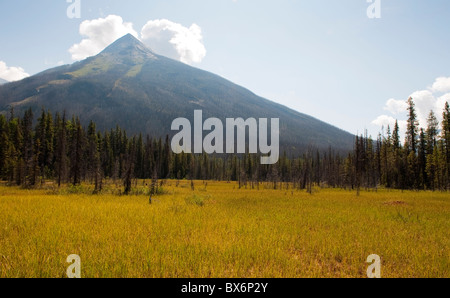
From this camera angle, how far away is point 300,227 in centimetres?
1045

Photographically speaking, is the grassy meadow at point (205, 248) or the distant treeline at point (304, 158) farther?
the distant treeline at point (304, 158)

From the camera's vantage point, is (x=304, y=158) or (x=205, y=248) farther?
(x=304, y=158)

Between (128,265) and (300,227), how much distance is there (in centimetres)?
800

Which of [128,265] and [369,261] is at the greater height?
[128,265]

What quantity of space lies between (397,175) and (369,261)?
6131 centimetres

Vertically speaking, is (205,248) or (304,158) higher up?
(304,158)

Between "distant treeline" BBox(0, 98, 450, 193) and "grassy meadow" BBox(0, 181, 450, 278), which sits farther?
"distant treeline" BBox(0, 98, 450, 193)

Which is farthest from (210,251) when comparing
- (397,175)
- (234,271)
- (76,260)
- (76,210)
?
(397,175)
